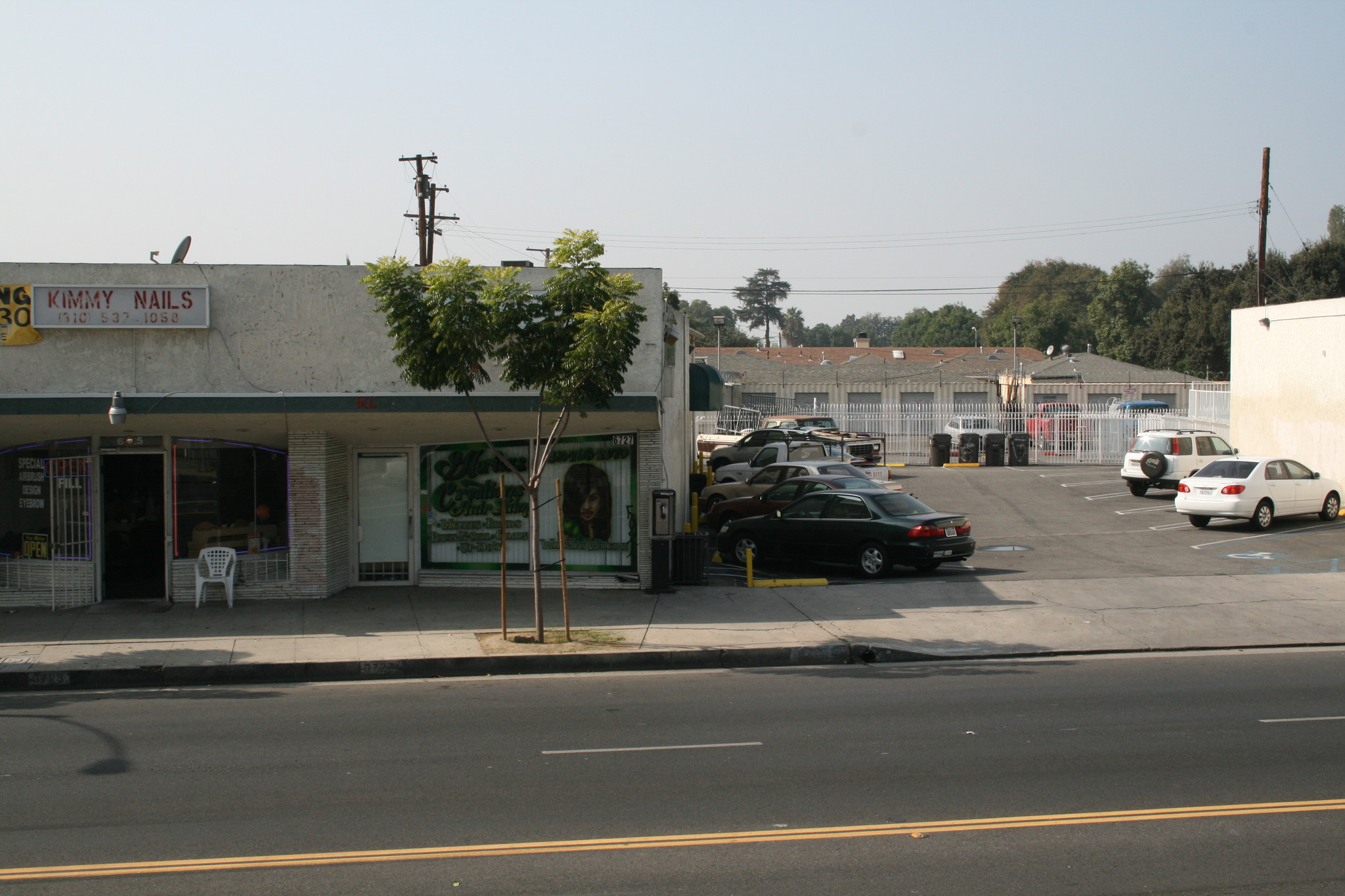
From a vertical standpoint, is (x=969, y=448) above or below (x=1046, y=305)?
below

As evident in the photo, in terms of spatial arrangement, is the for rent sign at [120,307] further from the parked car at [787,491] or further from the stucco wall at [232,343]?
the parked car at [787,491]

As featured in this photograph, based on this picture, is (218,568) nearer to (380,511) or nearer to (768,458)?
(380,511)

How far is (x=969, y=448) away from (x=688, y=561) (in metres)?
A: 24.2

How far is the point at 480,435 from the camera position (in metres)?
16.3

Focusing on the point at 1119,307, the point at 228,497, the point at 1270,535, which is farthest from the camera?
the point at 1119,307

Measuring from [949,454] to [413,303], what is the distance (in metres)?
30.1

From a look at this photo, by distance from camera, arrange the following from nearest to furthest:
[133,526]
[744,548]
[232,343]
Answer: [232,343] < [133,526] < [744,548]

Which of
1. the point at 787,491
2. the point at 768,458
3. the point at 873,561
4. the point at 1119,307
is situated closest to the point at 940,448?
the point at 768,458

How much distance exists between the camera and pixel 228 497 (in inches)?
611

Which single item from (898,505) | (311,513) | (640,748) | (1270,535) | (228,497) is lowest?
(640,748)

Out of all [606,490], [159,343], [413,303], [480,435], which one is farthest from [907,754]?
[159,343]

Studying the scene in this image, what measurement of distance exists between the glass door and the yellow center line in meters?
10.7

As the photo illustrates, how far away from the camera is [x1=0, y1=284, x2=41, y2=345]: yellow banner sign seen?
14.2m

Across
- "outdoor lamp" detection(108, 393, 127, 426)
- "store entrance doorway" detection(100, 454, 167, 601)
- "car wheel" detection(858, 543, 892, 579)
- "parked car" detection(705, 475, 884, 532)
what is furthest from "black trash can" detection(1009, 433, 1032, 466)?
"outdoor lamp" detection(108, 393, 127, 426)
